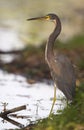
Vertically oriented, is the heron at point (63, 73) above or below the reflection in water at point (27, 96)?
above

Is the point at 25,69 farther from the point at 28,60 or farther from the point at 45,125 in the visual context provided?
the point at 45,125

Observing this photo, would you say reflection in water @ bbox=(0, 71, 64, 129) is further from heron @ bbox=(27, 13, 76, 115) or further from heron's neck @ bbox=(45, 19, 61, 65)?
heron's neck @ bbox=(45, 19, 61, 65)

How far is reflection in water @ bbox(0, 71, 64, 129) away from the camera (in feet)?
39.0

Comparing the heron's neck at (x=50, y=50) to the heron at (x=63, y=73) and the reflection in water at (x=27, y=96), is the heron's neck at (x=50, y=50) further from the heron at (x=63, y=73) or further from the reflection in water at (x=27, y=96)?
the reflection in water at (x=27, y=96)

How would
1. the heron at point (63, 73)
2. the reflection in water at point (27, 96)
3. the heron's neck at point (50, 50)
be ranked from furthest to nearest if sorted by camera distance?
the reflection in water at point (27, 96)
the heron's neck at point (50, 50)
the heron at point (63, 73)

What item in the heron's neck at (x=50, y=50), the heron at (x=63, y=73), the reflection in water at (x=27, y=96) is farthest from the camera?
the reflection in water at (x=27, y=96)

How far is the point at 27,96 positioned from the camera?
14.0 m

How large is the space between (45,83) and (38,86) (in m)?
0.54

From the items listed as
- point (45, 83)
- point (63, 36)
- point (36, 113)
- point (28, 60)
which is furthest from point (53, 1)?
point (36, 113)

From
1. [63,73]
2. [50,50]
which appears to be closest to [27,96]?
[50,50]

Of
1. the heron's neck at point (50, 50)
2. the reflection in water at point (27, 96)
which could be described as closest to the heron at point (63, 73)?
the heron's neck at point (50, 50)

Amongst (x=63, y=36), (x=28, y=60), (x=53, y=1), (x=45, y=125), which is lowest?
(x=53, y=1)

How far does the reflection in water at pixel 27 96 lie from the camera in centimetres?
1188

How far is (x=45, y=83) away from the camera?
16.1m
